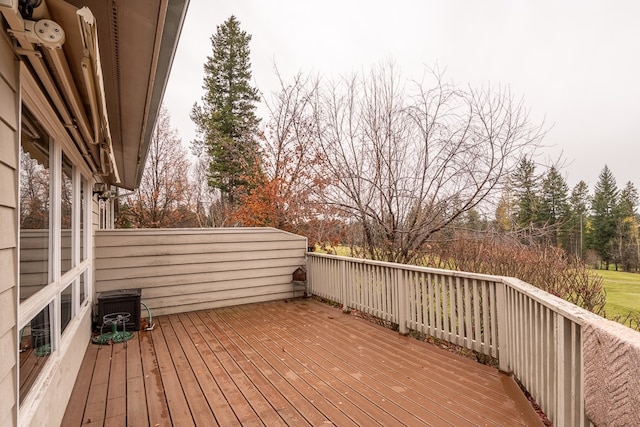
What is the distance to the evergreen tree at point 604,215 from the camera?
29406 millimetres

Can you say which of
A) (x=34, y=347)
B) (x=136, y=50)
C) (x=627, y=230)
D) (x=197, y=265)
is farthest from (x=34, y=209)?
(x=627, y=230)

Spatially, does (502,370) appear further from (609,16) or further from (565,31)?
(609,16)

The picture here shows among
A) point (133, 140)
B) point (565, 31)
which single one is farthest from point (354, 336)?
point (565, 31)

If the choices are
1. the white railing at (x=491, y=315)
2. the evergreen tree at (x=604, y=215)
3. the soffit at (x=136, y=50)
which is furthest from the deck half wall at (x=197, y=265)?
the evergreen tree at (x=604, y=215)

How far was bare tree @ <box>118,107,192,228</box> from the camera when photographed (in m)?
13.8

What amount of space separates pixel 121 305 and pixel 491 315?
440cm

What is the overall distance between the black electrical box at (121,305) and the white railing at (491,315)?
2920 millimetres

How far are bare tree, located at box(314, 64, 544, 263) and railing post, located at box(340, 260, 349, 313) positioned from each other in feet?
3.66

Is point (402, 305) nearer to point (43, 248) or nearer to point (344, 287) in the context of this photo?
point (344, 287)

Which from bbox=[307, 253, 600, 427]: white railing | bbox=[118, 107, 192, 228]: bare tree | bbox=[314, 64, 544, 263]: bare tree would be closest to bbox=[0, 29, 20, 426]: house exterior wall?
bbox=[307, 253, 600, 427]: white railing

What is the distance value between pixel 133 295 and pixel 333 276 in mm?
2959

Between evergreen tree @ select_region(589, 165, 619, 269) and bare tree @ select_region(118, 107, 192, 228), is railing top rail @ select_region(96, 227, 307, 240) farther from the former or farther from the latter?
evergreen tree @ select_region(589, 165, 619, 269)

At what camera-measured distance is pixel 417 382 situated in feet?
9.59

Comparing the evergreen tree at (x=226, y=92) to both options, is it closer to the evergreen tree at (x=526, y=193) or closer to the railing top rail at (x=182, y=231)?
the railing top rail at (x=182, y=231)
